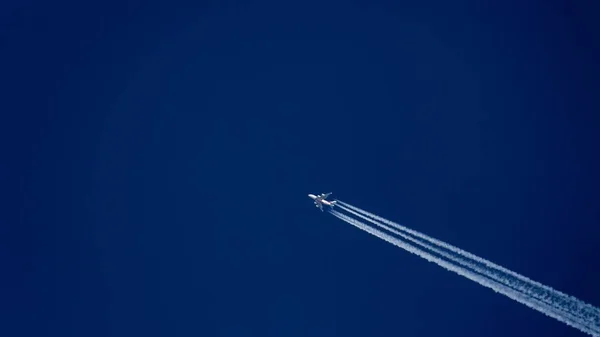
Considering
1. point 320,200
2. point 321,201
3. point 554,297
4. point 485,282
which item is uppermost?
point 320,200

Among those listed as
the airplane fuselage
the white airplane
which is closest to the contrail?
the white airplane

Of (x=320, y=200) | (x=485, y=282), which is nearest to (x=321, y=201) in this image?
(x=320, y=200)

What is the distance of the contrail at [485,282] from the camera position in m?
45.4

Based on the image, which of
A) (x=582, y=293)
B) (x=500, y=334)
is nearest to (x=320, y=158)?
(x=500, y=334)

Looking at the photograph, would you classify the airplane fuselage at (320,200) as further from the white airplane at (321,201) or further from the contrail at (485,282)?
the contrail at (485,282)

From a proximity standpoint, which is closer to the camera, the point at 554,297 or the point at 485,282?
the point at 554,297

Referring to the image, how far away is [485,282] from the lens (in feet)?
177

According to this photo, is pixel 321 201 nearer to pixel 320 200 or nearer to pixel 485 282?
pixel 320 200

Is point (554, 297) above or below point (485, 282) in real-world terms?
below

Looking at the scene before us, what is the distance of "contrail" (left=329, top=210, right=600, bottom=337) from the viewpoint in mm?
45438

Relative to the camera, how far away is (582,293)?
6969 cm

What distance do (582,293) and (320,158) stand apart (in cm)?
4160

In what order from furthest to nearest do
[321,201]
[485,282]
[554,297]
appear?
[321,201], [485,282], [554,297]

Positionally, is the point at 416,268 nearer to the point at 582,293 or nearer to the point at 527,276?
the point at 527,276
